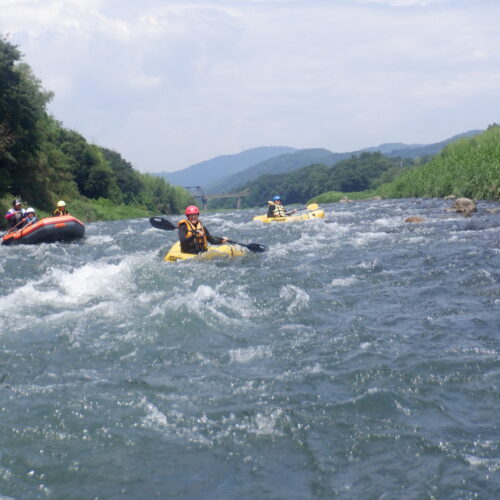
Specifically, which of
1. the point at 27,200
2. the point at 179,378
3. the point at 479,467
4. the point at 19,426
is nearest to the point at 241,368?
the point at 179,378

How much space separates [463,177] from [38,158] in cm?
1971

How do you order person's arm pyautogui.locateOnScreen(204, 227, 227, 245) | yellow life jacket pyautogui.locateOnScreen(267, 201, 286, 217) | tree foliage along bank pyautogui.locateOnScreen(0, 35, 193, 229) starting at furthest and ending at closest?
tree foliage along bank pyautogui.locateOnScreen(0, 35, 193, 229), yellow life jacket pyautogui.locateOnScreen(267, 201, 286, 217), person's arm pyautogui.locateOnScreen(204, 227, 227, 245)

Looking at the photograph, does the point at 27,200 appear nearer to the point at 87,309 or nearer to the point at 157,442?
the point at 87,309

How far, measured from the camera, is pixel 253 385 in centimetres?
478

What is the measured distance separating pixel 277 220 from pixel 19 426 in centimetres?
1684

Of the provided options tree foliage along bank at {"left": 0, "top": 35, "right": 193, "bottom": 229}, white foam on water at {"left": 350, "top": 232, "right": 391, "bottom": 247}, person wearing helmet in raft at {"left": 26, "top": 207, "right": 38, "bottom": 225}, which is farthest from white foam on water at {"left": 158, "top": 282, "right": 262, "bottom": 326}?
tree foliage along bank at {"left": 0, "top": 35, "right": 193, "bottom": 229}

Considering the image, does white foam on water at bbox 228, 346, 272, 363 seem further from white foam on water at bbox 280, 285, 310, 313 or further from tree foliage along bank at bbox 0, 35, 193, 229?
tree foliage along bank at bbox 0, 35, 193, 229

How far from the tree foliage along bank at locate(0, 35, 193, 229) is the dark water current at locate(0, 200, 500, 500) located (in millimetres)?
17700

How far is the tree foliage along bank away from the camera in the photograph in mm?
25969

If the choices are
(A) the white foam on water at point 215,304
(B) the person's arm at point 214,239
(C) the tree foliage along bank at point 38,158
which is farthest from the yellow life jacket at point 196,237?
(C) the tree foliage along bank at point 38,158

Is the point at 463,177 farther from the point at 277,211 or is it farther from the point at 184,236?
the point at 184,236

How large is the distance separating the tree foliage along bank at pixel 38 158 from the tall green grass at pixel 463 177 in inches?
702

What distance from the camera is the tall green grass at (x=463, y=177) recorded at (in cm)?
2348

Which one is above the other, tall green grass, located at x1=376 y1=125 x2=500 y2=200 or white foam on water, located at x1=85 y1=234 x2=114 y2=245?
tall green grass, located at x1=376 y1=125 x2=500 y2=200
